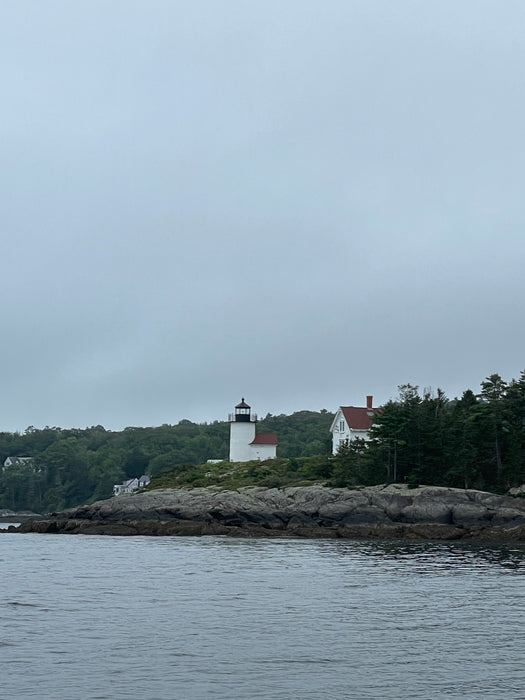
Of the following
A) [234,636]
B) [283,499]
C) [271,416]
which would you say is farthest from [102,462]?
[234,636]

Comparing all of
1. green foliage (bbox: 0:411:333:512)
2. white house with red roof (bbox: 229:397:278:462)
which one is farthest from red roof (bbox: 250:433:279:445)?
green foliage (bbox: 0:411:333:512)

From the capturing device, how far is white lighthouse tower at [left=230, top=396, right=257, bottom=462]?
93.5 meters

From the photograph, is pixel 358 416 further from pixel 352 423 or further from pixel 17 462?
pixel 17 462

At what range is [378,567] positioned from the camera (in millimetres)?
39531

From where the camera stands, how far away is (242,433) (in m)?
94.2

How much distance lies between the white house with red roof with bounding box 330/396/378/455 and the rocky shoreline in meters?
15.0

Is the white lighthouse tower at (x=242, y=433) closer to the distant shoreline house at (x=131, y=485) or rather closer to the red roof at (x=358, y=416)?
the red roof at (x=358, y=416)

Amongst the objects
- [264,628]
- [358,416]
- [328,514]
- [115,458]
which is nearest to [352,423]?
[358,416]

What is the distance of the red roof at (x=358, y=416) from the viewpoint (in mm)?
82688

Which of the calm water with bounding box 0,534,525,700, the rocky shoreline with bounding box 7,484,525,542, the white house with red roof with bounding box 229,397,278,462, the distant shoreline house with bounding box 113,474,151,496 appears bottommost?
the calm water with bounding box 0,534,525,700

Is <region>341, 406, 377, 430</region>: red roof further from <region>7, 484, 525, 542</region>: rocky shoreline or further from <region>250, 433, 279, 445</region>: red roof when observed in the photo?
<region>7, 484, 525, 542</region>: rocky shoreline

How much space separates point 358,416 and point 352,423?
58.7 inches

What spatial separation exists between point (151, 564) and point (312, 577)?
9419 mm

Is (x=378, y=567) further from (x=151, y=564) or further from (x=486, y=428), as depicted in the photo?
(x=486, y=428)
